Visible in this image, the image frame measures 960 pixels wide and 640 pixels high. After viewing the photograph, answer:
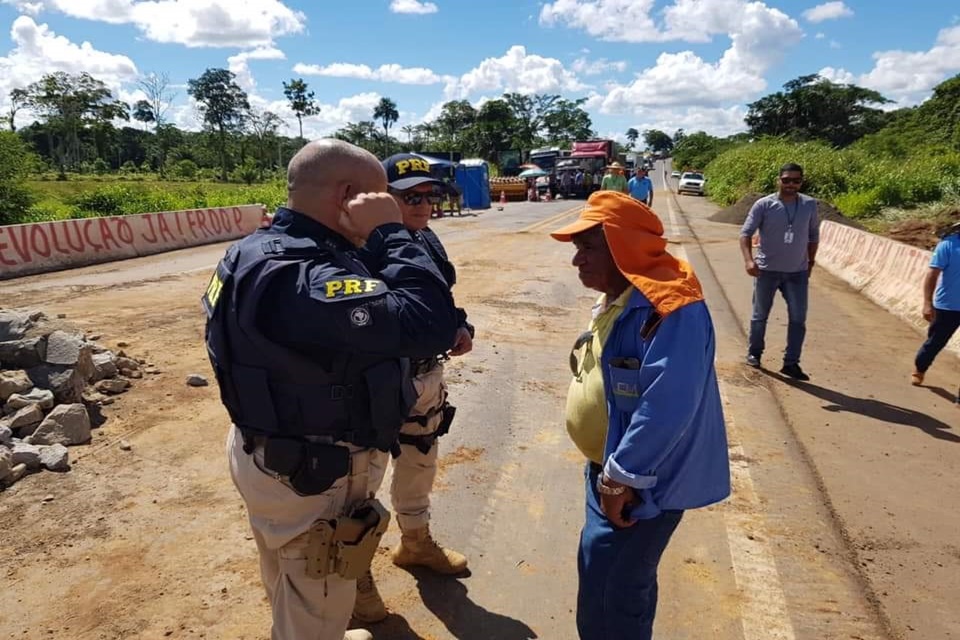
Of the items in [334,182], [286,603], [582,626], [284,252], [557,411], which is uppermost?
[334,182]

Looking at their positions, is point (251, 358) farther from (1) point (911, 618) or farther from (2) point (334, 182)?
(1) point (911, 618)

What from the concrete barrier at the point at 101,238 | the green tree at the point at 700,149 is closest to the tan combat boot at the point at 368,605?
the concrete barrier at the point at 101,238

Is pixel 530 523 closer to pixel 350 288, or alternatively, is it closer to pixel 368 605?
pixel 368 605

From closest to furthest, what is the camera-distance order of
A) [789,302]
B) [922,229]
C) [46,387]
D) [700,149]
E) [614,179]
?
1. [46,387]
2. [789,302]
3. [614,179]
4. [922,229]
5. [700,149]

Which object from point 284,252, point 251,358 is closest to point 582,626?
point 251,358

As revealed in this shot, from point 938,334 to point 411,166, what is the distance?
5184 millimetres

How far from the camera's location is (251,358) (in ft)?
5.56

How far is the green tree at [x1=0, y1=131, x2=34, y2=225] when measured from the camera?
1457cm

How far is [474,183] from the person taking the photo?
26734mm

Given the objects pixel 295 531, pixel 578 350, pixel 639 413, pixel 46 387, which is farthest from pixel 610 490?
Result: pixel 46 387

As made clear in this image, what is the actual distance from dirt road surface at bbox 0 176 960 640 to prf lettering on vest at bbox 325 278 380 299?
1663 millimetres

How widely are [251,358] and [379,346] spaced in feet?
1.21

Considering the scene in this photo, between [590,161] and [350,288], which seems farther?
[590,161]

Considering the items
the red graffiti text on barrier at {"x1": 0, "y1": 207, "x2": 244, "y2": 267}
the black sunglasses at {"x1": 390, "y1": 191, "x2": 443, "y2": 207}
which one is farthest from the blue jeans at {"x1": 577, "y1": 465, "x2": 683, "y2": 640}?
the red graffiti text on barrier at {"x1": 0, "y1": 207, "x2": 244, "y2": 267}
